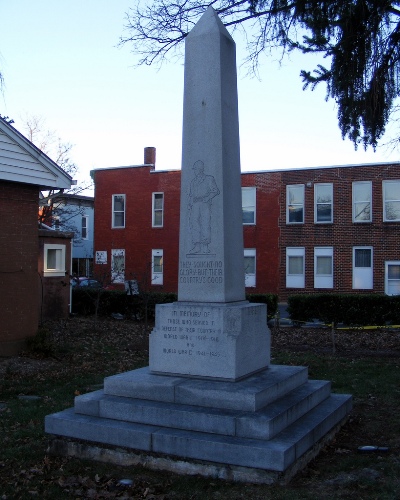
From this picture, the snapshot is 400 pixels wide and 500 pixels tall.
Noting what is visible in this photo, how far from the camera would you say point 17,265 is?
1252 centimetres

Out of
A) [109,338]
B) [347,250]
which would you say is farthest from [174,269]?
[109,338]

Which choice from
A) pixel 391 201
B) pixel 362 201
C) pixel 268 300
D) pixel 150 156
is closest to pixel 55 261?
pixel 268 300

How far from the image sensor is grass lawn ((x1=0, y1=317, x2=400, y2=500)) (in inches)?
197

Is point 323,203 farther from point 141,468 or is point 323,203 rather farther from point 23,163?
point 141,468

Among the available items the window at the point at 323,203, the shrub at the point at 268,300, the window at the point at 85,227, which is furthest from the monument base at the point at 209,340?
the window at the point at 85,227

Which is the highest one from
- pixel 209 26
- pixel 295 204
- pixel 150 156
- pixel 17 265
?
pixel 150 156

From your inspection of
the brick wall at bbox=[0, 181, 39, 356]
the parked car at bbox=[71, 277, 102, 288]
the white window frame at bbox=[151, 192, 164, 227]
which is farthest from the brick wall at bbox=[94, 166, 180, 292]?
the brick wall at bbox=[0, 181, 39, 356]

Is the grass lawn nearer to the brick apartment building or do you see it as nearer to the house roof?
the house roof

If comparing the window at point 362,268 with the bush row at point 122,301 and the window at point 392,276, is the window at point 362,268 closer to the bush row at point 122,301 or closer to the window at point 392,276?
the window at point 392,276

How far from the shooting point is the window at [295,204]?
30.0 meters

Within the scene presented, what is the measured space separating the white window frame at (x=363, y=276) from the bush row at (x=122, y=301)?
9482 mm

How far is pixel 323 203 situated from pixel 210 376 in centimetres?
2415

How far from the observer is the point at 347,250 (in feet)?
95.1

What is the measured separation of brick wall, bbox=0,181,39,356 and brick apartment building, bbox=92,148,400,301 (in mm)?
13478
